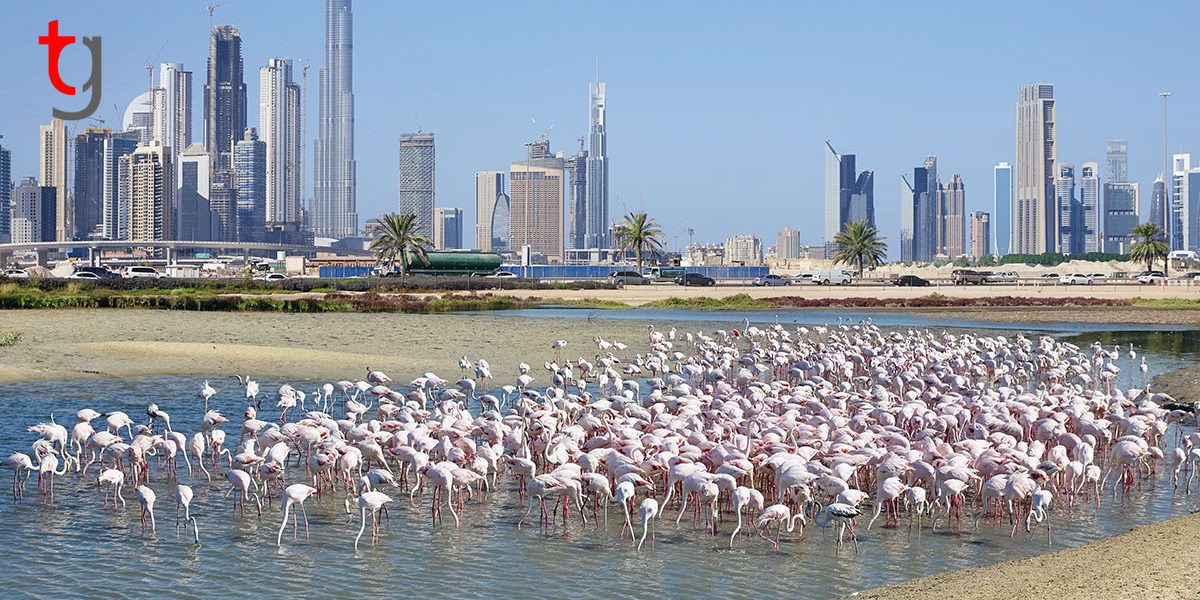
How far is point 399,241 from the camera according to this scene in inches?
4016

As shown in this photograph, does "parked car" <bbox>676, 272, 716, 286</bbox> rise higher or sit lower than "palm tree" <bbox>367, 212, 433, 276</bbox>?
lower

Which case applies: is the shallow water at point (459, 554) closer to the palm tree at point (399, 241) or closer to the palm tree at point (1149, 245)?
the palm tree at point (399, 241)

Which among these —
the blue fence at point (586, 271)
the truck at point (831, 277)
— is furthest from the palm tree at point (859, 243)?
the blue fence at point (586, 271)

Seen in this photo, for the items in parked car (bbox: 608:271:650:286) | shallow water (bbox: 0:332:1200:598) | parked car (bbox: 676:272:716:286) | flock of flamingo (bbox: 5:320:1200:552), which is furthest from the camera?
parked car (bbox: 676:272:716:286)

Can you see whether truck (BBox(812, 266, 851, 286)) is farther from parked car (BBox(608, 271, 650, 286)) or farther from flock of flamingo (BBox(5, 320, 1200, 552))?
flock of flamingo (BBox(5, 320, 1200, 552))

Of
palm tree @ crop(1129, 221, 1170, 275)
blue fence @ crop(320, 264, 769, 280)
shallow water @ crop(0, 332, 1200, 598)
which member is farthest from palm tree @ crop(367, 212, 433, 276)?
shallow water @ crop(0, 332, 1200, 598)

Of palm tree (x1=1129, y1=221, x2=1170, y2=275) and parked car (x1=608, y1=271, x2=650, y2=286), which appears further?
palm tree (x1=1129, y1=221, x2=1170, y2=275)

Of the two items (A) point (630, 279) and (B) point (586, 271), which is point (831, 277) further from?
(B) point (586, 271)

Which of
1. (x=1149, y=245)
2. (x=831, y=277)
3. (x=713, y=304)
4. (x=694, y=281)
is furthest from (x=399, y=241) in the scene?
(x=1149, y=245)

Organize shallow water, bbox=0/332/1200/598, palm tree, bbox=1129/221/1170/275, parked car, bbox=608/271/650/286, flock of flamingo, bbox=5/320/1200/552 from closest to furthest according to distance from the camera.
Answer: shallow water, bbox=0/332/1200/598
flock of flamingo, bbox=5/320/1200/552
parked car, bbox=608/271/650/286
palm tree, bbox=1129/221/1170/275

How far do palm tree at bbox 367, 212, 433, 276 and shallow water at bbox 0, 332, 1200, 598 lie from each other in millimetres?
86778

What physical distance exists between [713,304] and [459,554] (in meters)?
51.7

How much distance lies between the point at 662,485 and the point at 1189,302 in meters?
52.9

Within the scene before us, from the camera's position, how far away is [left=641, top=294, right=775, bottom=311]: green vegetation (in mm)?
61875
